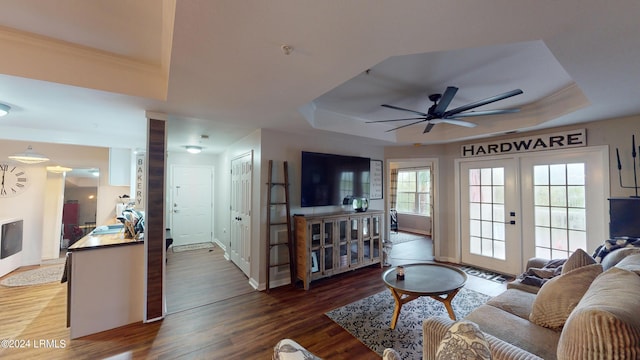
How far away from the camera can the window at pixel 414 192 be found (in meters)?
7.93

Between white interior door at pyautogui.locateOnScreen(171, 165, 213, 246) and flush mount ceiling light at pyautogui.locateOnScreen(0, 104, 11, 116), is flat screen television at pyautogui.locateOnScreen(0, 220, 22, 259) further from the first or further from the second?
flush mount ceiling light at pyautogui.locateOnScreen(0, 104, 11, 116)

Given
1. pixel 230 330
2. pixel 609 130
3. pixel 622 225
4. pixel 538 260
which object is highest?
pixel 609 130

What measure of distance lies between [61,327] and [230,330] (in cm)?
175

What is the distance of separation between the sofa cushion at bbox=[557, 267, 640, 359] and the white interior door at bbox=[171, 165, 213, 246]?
6510 mm

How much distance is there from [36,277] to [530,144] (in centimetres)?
795

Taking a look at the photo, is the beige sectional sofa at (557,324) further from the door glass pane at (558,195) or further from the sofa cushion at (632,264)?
the door glass pane at (558,195)

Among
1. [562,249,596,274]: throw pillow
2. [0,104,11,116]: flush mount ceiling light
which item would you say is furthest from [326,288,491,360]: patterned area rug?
[0,104,11,116]: flush mount ceiling light

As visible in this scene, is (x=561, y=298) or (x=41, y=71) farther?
(x=41, y=71)

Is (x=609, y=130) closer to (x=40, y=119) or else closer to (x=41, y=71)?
(x=41, y=71)

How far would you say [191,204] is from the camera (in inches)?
238

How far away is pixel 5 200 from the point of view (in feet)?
13.7

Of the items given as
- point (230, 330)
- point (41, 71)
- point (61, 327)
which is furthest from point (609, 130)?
point (61, 327)

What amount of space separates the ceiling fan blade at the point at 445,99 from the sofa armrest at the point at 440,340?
196cm

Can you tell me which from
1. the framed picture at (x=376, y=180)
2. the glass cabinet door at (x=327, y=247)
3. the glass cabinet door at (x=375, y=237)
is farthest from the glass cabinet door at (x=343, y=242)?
the framed picture at (x=376, y=180)
